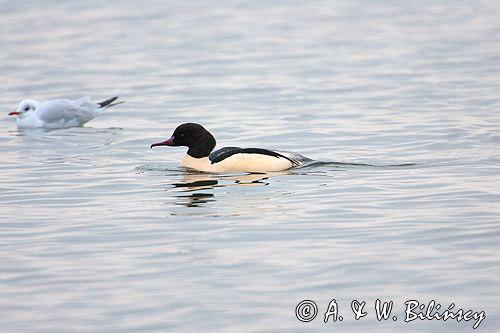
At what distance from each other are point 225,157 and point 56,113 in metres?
6.21

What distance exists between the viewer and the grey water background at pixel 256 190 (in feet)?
28.9

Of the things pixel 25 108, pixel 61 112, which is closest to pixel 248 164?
pixel 61 112

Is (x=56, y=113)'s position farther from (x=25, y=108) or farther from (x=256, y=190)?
(x=256, y=190)

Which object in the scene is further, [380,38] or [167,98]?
[380,38]

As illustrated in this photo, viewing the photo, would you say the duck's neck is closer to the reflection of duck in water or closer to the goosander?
the reflection of duck in water

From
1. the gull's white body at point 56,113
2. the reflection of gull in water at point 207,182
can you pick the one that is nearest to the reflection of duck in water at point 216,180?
the reflection of gull in water at point 207,182

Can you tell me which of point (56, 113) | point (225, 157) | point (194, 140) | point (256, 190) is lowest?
point (56, 113)

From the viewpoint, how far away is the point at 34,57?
27812mm

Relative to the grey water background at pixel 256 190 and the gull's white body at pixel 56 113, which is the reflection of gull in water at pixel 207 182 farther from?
the gull's white body at pixel 56 113

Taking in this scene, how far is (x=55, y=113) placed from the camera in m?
19.8

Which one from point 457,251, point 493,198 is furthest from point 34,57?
point 457,251

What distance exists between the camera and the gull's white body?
63.6 feet

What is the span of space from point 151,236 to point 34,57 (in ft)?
58.1

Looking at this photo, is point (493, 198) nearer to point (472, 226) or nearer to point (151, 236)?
point (472, 226)
